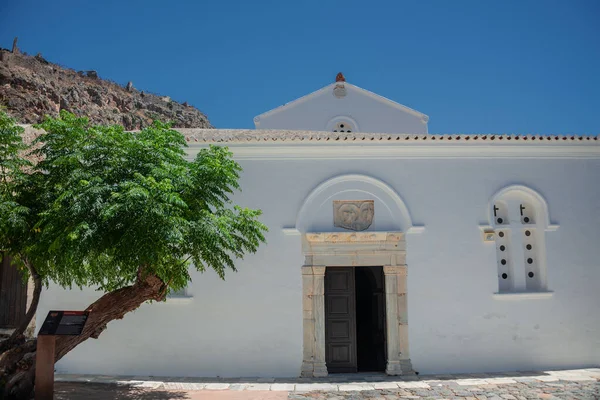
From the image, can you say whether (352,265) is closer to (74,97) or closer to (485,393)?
(485,393)

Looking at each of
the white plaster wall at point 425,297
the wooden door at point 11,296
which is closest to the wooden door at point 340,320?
the white plaster wall at point 425,297

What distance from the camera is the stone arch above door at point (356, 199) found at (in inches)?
345

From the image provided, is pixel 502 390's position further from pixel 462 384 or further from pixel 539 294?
pixel 539 294

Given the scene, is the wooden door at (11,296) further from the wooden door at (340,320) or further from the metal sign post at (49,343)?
the wooden door at (340,320)

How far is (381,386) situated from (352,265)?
2109 millimetres

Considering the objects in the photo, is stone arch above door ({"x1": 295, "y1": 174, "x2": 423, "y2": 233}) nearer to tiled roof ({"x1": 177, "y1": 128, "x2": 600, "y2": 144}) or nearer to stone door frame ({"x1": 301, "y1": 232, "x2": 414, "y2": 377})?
stone door frame ({"x1": 301, "y1": 232, "x2": 414, "y2": 377})

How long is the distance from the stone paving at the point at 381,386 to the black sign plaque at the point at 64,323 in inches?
61.2

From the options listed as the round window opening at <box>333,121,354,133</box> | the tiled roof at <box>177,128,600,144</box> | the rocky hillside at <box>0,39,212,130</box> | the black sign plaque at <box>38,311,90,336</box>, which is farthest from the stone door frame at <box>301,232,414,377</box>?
the rocky hillside at <box>0,39,212,130</box>

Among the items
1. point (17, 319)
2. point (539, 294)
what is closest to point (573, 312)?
point (539, 294)

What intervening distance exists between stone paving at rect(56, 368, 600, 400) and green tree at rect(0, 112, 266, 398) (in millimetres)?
1702

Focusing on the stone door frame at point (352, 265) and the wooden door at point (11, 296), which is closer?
the stone door frame at point (352, 265)

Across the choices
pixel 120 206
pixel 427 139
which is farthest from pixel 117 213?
pixel 427 139

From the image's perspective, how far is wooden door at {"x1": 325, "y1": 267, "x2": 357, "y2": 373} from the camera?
882 cm

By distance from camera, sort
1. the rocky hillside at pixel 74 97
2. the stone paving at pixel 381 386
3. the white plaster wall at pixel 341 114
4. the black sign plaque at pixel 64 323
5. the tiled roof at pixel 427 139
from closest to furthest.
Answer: the black sign plaque at pixel 64 323, the stone paving at pixel 381 386, the tiled roof at pixel 427 139, the white plaster wall at pixel 341 114, the rocky hillside at pixel 74 97
